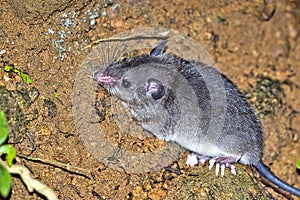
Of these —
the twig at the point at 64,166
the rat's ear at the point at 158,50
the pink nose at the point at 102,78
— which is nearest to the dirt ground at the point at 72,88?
the twig at the point at 64,166

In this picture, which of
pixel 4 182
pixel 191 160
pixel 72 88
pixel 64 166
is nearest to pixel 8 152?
pixel 4 182

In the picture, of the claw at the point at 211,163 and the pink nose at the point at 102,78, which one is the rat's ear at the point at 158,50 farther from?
the claw at the point at 211,163

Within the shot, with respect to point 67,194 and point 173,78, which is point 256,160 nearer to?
point 173,78

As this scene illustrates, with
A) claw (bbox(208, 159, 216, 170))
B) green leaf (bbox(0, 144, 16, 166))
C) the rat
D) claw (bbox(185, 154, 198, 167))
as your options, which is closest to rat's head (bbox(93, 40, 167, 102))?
the rat

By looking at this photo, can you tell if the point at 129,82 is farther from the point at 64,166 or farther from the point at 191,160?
the point at 64,166

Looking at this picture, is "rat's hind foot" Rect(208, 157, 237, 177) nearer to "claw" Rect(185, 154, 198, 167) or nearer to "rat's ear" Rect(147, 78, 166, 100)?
"claw" Rect(185, 154, 198, 167)
